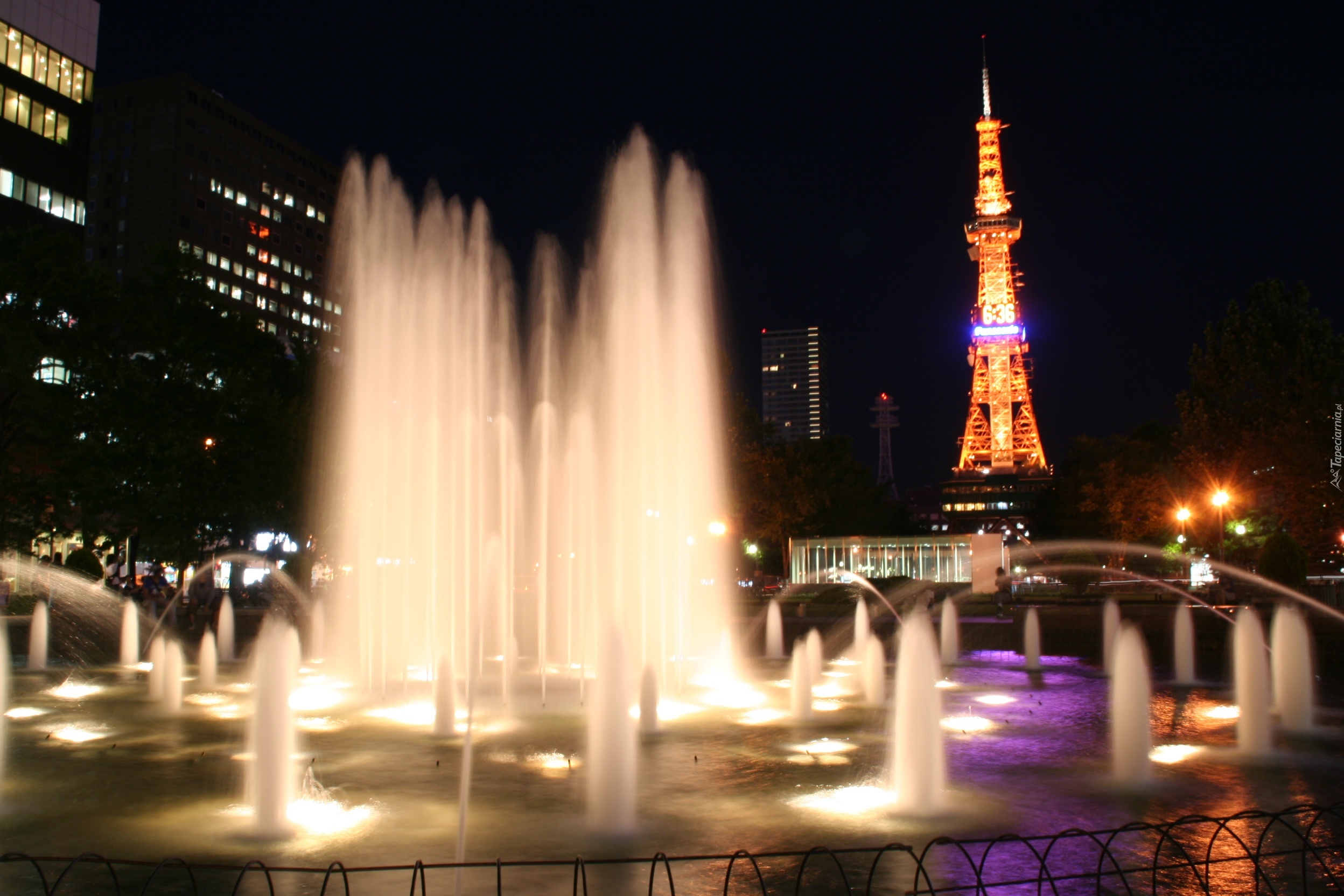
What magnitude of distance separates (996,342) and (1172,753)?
131865 millimetres

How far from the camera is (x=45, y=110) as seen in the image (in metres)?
50.9

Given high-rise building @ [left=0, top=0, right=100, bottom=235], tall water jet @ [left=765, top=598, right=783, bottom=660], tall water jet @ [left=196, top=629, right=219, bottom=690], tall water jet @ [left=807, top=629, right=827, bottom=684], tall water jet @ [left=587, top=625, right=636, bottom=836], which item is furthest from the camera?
high-rise building @ [left=0, top=0, right=100, bottom=235]

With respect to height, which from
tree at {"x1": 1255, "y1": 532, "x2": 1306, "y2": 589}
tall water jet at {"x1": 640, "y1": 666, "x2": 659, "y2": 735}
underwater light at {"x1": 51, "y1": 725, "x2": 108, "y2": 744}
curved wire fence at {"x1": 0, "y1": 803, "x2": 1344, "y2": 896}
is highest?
tree at {"x1": 1255, "y1": 532, "x2": 1306, "y2": 589}

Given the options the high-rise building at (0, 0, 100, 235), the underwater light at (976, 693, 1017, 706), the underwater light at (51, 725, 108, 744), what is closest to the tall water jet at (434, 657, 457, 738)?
the underwater light at (51, 725, 108, 744)

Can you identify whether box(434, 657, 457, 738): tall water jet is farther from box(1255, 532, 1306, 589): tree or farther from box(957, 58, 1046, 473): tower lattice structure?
box(957, 58, 1046, 473): tower lattice structure

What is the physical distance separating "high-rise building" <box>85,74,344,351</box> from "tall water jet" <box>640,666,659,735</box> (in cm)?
9286

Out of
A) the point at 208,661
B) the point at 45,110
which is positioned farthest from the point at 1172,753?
the point at 45,110

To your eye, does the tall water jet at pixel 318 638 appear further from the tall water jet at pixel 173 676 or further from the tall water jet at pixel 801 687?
the tall water jet at pixel 801 687

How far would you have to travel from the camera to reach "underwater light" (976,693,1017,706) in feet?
50.9

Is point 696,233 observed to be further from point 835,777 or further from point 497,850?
point 497,850

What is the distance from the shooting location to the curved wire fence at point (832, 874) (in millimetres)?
6617

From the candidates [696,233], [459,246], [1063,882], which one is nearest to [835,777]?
[1063,882]

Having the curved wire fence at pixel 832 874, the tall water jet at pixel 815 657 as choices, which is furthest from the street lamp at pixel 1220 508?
the curved wire fence at pixel 832 874

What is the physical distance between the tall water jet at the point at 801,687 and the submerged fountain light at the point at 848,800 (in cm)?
438
